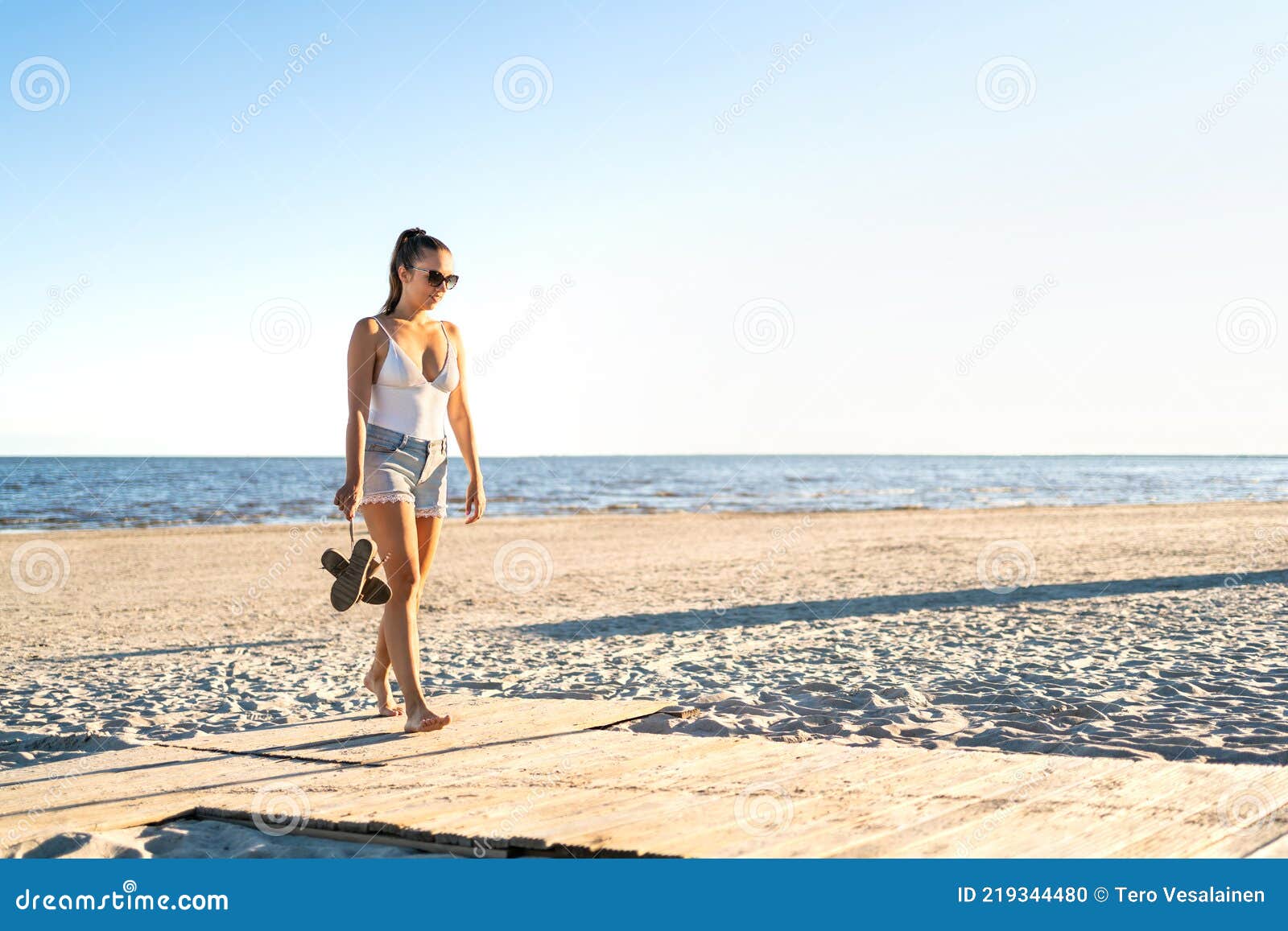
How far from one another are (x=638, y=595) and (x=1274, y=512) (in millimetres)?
21124

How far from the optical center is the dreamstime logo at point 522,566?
12328 mm

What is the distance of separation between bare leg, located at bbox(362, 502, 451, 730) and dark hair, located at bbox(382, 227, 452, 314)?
32.3 inches

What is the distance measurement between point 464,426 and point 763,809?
2076mm

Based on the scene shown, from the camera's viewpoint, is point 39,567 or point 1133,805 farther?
point 39,567

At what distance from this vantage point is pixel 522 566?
574 inches

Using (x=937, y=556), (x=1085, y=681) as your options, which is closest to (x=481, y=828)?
(x=1085, y=681)

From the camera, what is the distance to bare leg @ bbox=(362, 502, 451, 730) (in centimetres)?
396

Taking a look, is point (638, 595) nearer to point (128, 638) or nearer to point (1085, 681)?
point (128, 638)
